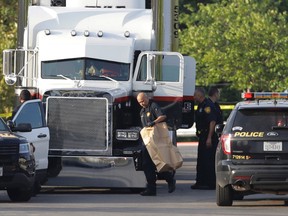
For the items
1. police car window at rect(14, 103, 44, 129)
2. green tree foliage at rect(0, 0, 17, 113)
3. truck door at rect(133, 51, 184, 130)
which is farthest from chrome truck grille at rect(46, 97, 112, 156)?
green tree foliage at rect(0, 0, 17, 113)

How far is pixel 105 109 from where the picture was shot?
2025 centimetres

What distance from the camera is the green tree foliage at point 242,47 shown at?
47.5m

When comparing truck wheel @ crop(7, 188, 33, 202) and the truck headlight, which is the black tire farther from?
truck wheel @ crop(7, 188, 33, 202)

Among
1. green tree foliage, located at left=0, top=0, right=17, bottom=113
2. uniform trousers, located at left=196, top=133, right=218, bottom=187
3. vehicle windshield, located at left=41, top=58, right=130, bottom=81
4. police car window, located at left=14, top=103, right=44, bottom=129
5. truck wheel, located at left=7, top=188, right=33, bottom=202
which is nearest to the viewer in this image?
truck wheel, located at left=7, top=188, right=33, bottom=202

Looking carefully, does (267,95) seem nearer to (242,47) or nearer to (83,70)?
(83,70)

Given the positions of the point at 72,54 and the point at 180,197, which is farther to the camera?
the point at 72,54

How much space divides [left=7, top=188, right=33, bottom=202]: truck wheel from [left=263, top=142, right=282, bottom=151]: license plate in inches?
146

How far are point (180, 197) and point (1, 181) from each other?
3.27 m

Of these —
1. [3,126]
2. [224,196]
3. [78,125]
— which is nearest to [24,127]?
[3,126]

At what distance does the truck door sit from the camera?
Answer: 70.7ft

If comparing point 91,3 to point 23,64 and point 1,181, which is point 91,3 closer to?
point 23,64

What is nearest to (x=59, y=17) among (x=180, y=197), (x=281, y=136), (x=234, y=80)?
(x=180, y=197)

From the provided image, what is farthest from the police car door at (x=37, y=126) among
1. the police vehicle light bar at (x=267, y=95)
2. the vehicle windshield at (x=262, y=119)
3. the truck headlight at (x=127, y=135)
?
the vehicle windshield at (x=262, y=119)

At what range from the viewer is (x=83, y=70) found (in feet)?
70.0
